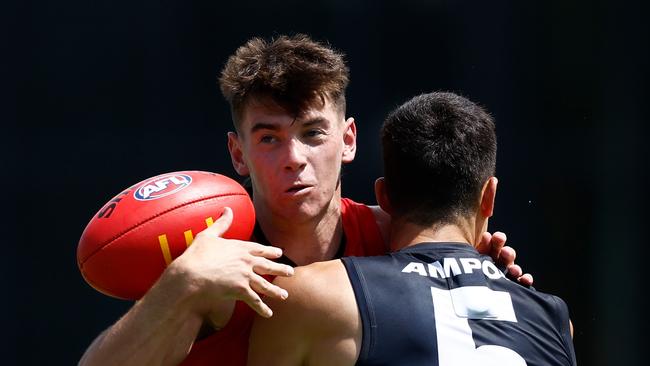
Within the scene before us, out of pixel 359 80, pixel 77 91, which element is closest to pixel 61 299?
pixel 77 91

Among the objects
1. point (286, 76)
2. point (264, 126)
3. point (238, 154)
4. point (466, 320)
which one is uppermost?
point (286, 76)

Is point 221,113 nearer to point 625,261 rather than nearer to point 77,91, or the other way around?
point 77,91

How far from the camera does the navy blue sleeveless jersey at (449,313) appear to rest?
279cm

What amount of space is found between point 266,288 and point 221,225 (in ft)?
0.96

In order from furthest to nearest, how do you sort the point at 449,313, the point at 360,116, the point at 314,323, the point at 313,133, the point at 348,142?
the point at 360,116, the point at 348,142, the point at 313,133, the point at 449,313, the point at 314,323

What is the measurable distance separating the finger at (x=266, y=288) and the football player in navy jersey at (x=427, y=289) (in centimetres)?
9

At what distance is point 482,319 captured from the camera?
292 centimetres

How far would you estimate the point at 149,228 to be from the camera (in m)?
2.92

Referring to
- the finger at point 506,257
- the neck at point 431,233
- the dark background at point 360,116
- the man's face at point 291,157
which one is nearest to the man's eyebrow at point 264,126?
the man's face at point 291,157

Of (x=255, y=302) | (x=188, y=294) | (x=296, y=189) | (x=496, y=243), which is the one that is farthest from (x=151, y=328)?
(x=496, y=243)

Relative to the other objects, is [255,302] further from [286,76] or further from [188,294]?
[286,76]

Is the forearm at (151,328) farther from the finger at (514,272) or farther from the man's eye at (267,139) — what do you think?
the finger at (514,272)

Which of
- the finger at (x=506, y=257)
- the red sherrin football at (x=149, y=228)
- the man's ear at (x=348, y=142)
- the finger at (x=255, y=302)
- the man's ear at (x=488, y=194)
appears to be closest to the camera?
the finger at (x=255, y=302)

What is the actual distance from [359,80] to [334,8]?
18.6 inches
